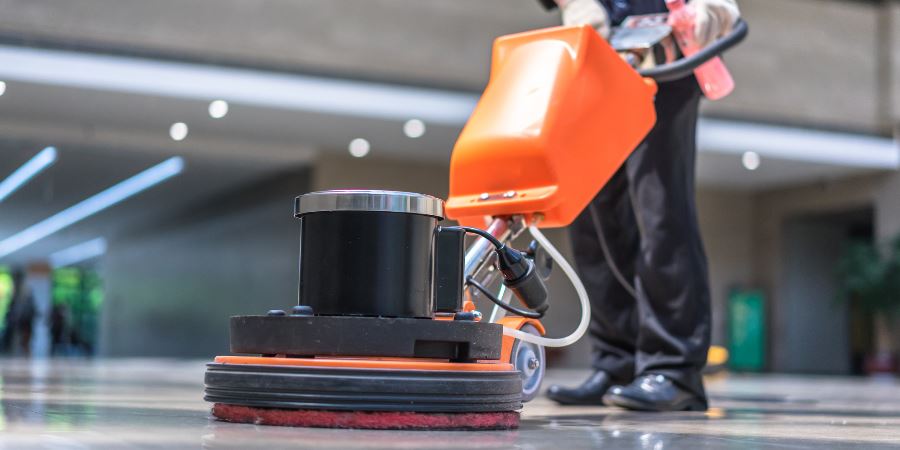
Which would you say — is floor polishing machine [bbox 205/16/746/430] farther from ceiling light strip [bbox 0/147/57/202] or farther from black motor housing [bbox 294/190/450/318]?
ceiling light strip [bbox 0/147/57/202]

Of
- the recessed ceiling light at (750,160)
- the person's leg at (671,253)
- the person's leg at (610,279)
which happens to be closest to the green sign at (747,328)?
the recessed ceiling light at (750,160)

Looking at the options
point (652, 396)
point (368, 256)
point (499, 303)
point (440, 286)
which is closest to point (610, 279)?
point (652, 396)

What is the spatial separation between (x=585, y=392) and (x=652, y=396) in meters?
0.22

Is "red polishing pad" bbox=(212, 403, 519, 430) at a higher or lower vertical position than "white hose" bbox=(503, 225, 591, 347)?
lower

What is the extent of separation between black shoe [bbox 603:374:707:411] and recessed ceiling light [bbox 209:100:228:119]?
255 inches

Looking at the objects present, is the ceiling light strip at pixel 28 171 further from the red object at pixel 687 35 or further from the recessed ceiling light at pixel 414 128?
the red object at pixel 687 35

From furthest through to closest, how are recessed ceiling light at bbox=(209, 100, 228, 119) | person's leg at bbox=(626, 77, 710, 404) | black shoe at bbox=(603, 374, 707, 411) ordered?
recessed ceiling light at bbox=(209, 100, 228, 119), person's leg at bbox=(626, 77, 710, 404), black shoe at bbox=(603, 374, 707, 411)

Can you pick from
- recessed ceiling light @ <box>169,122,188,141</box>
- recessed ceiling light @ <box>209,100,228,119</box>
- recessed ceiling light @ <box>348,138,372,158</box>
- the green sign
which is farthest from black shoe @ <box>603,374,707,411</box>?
the green sign

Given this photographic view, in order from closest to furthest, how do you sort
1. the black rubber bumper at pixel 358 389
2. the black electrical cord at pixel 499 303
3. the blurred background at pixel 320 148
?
the black rubber bumper at pixel 358 389, the black electrical cord at pixel 499 303, the blurred background at pixel 320 148

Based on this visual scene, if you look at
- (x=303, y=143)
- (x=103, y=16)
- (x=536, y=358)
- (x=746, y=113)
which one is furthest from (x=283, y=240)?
(x=536, y=358)

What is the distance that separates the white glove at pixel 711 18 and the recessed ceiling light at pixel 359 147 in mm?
7837

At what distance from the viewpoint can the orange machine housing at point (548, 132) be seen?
1400 mm

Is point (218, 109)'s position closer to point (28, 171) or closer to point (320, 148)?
point (320, 148)

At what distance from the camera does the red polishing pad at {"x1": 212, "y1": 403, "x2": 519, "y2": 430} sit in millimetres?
1062
